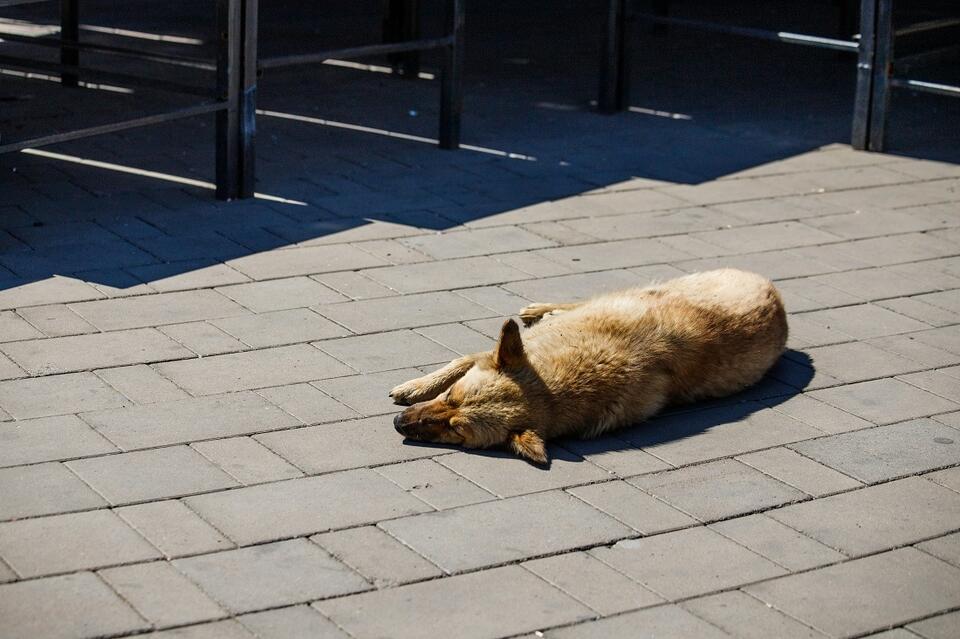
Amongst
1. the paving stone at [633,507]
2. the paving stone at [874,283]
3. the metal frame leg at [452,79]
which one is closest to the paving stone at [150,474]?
the paving stone at [633,507]

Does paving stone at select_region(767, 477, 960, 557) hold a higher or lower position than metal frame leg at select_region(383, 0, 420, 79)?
lower

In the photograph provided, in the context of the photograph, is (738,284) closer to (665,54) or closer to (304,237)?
(304,237)

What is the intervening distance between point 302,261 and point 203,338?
4.19 feet

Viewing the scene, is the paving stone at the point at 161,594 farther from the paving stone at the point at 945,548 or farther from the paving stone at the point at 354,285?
the paving stone at the point at 354,285

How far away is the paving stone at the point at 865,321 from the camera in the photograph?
22.7ft

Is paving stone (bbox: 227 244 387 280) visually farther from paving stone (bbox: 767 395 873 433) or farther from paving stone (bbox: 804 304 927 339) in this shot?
paving stone (bbox: 767 395 873 433)

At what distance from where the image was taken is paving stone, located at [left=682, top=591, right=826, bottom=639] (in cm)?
414

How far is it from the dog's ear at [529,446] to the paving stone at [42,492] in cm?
150

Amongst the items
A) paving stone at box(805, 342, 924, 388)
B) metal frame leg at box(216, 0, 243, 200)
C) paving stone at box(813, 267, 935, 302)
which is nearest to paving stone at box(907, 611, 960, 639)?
paving stone at box(805, 342, 924, 388)

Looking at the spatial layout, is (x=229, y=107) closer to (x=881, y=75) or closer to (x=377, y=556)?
(x=377, y=556)

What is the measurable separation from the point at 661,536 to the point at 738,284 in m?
1.85

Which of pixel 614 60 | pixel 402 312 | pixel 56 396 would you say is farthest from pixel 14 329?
pixel 614 60

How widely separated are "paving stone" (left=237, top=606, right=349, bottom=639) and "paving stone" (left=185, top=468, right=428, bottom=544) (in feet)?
1.54

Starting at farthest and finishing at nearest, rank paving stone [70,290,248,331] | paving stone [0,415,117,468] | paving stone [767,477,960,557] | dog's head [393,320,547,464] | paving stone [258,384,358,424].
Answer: paving stone [70,290,248,331] < paving stone [258,384,358,424] < dog's head [393,320,547,464] < paving stone [0,415,117,468] < paving stone [767,477,960,557]
